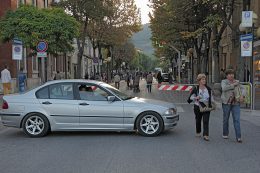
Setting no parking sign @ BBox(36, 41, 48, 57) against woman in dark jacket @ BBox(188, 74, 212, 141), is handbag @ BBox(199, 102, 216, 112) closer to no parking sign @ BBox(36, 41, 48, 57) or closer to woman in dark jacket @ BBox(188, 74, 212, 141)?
woman in dark jacket @ BBox(188, 74, 212, 141)

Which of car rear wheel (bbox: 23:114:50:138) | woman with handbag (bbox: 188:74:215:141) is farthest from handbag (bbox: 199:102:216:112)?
car rear wheel (bbox: 23:114:50:138)

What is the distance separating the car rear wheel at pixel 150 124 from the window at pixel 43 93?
7.76ft

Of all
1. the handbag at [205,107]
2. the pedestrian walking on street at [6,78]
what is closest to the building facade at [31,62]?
the pedestrian walking on street at [6,78]

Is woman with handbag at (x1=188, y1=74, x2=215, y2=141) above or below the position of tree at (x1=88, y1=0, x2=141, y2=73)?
below

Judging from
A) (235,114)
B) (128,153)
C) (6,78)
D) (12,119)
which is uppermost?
(6,78)

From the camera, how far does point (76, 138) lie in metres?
9.44

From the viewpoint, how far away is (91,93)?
9.78 meters

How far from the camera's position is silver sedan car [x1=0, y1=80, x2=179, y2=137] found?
9.52m

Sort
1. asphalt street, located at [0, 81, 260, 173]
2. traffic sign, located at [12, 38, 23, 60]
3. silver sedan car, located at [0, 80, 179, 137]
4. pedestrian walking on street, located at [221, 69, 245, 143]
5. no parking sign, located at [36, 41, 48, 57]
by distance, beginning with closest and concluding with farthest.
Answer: asphalt street, located at [0, 81, 260, 173] → pedestrian walking on street, located at [221, 69, 245, 143] → silver sedan car, located at [0, 80, 179, 137] → traffic sign, located at [12, 38, 23, 60] → no parking sign, located at [36, 41, 48, 57]

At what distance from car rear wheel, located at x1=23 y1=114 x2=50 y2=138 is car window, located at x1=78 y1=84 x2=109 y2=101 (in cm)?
108

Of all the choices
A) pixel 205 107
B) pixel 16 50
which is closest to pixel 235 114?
pixel 205 107

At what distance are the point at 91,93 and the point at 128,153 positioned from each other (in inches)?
101

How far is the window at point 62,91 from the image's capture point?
9.77 m

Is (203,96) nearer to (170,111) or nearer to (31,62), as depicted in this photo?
(170,111)
